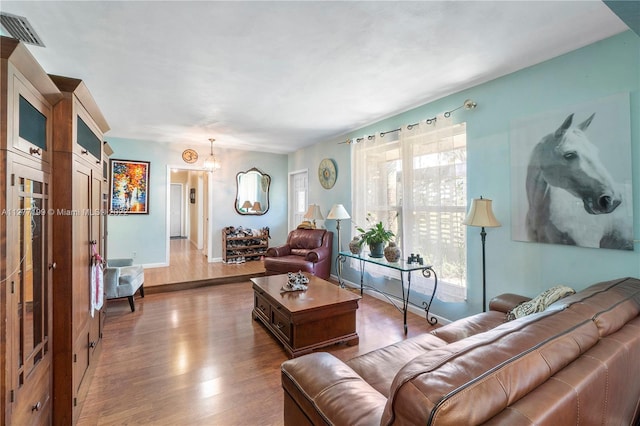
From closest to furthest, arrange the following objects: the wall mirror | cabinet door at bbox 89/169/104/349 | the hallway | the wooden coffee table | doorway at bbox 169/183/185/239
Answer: cabinet door at bbox 89/169/104/349, the wooden coffee table, the hallway, the wall mirror, doorway at bbox 169/183/185/239

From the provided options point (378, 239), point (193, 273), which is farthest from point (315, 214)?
point (193, 273)

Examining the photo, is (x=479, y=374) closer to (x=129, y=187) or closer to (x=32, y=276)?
(x=32, y=276)

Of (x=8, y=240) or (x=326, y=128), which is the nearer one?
(x=8, y=240)

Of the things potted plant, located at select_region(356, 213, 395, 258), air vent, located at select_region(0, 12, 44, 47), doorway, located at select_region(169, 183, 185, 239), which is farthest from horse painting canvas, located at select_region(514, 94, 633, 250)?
doorway, located at select_region(169, 183, 185, 239)

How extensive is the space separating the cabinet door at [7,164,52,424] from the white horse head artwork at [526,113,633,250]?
3325mm

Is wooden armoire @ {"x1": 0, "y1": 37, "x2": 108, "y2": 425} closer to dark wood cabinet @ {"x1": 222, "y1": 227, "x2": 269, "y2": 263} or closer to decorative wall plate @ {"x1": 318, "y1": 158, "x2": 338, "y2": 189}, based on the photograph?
decorative wall plate @ {"x1": 318, "y1": 158, "x2": 338, "y2": 189}

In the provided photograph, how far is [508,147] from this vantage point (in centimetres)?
261

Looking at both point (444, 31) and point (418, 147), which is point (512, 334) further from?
point (418, 147)

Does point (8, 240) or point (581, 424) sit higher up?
point (8, 240)

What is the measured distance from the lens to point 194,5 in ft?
5.74

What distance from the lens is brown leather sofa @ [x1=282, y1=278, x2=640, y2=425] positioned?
2.38ft

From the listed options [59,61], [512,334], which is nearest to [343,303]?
[512,334]

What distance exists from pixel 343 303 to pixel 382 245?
3.71ft

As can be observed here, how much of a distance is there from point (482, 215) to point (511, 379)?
202 cm
